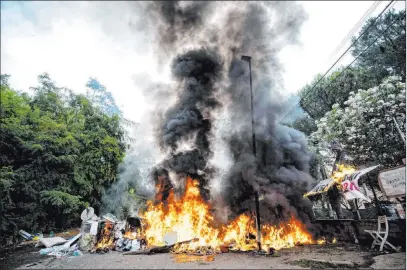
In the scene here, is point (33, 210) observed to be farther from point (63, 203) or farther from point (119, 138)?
point (119, 138)

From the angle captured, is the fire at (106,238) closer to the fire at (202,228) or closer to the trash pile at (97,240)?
the trash pile at (97,240)

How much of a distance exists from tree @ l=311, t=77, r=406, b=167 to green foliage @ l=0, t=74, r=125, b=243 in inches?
845

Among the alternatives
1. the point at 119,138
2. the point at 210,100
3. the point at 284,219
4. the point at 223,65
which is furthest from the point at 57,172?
the point at 284,219

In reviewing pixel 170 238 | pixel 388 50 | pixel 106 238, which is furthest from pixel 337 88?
pixel 106 238

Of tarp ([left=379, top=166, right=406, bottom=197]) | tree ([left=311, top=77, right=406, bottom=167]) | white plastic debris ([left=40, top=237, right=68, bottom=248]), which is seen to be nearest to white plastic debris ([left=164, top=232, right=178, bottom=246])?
white plastic debris ([left=40, top=237, right=68, bottom=248])

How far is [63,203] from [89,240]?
703 centimetres

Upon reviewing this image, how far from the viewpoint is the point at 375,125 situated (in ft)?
58.6

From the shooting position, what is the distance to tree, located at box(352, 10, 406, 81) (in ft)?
66.9

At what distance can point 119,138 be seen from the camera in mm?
26016

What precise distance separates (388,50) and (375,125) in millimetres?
8499

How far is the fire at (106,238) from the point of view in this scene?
13.7m

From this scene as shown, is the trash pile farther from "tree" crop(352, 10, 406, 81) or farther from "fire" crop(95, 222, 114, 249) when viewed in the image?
"tree" crop(352, 10, 406, 81)

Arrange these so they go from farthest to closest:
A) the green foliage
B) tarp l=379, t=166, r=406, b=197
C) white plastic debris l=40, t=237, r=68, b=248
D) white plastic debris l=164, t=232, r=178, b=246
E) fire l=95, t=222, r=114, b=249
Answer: the green foliage
white plastic debris l=164, t=232, r=178, b=246
fire l=95, t=222, r=114, b=249
white plastic debris l=40, t=237, r=68, b=248
tarp l=379, t=166, r=406, b=197

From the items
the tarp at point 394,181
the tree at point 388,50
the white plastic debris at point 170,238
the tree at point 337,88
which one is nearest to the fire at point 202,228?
the white plastic debris at point 170,238
